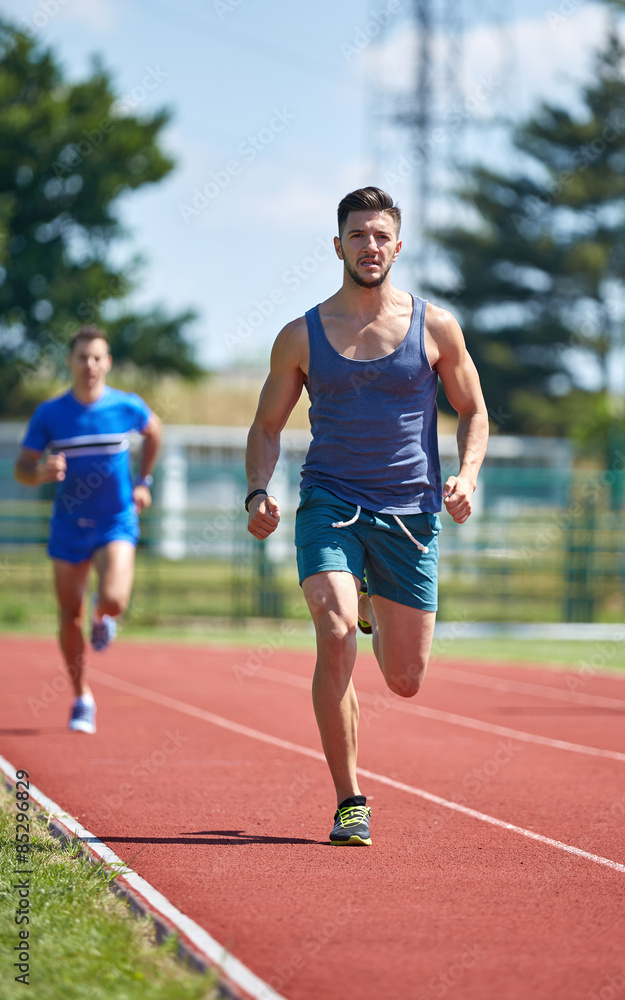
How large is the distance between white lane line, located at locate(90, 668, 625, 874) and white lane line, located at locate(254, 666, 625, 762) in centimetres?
148

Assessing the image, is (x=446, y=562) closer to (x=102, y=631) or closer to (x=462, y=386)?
(x=102, y=631)

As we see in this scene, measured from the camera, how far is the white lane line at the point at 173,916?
11.0 ft

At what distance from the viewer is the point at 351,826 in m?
5.12

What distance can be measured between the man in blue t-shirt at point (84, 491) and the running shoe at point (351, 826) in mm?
3058

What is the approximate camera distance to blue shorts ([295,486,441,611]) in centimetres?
524

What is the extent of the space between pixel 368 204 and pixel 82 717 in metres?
4.15

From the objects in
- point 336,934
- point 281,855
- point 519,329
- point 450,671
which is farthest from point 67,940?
point 519,329

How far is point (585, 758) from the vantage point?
8047mm

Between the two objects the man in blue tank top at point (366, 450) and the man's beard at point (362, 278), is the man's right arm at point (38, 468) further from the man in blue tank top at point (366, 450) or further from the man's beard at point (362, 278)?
the man's beard at point (362, 278)

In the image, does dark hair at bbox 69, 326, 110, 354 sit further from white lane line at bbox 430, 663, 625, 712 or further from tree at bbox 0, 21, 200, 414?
tree at bbox 0, 21, 200, 414

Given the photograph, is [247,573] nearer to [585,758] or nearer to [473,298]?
[585,758]

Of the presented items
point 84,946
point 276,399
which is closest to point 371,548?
point 276,399

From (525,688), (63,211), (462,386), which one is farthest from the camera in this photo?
(63,211)

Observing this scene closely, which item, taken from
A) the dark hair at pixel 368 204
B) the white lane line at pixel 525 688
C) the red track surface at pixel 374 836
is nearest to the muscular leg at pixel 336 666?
the red track surface at pixel 374 836
